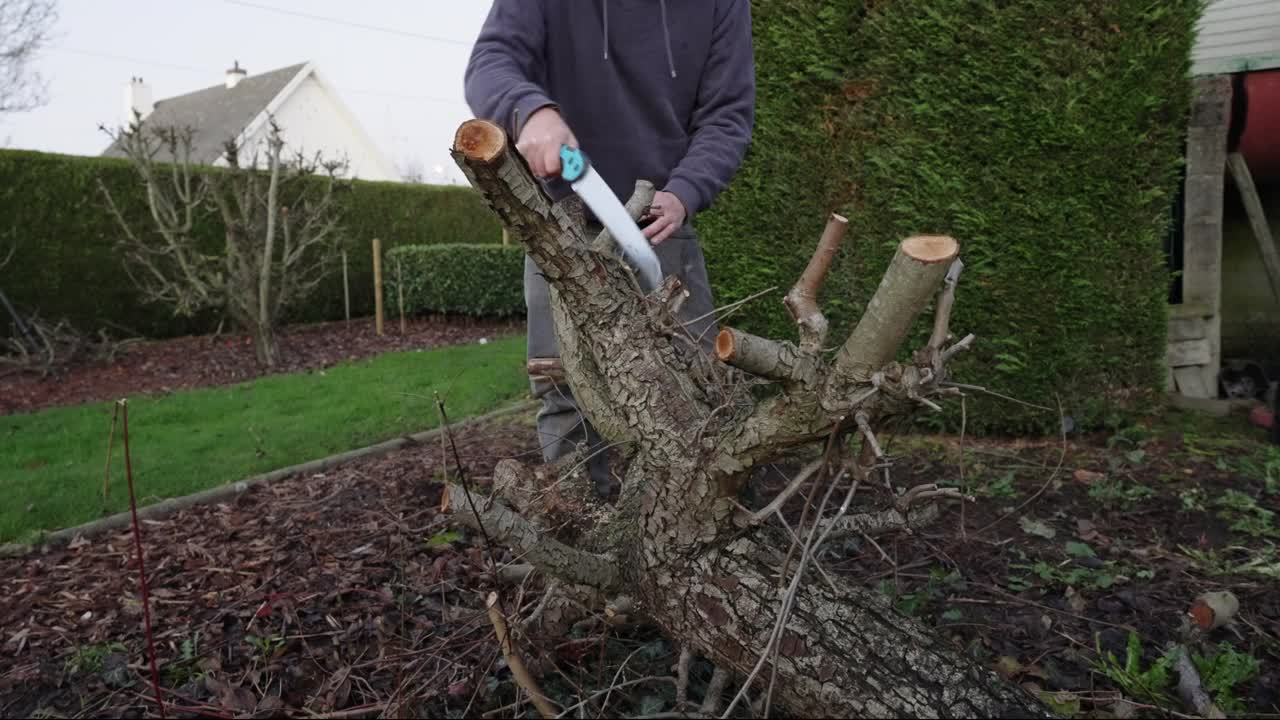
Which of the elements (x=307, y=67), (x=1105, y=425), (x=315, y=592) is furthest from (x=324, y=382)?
(x=307, y=67)

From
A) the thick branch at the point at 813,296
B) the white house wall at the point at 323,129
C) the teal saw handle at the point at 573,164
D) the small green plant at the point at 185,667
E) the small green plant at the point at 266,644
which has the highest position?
the white house wall at the point at 323,129

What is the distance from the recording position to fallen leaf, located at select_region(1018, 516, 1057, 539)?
2.75 metres

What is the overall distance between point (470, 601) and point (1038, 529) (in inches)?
78.9

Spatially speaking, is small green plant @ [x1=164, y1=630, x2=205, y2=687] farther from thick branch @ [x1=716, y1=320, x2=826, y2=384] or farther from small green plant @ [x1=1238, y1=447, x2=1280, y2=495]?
small green plant @ [x1=1238, y1=447, x2=1280, y2=495]

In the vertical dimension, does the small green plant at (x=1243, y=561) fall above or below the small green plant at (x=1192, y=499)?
below

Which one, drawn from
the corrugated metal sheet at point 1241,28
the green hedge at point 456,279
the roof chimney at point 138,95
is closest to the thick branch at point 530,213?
the corrugated metal sheet at point 1241,28

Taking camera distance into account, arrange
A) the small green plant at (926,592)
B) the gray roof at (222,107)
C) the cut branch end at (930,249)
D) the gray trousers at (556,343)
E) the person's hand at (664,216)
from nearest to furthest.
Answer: the cut branch end at (930,249) → the small green plant at (926,592) → the person's hand at (664,216) → the gray trousers at (556,343) → the gray roof at (222,107)

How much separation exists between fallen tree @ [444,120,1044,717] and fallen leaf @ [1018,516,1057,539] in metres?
1.16

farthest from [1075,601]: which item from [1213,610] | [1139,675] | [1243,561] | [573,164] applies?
[573,164]

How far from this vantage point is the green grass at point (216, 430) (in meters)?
3.91

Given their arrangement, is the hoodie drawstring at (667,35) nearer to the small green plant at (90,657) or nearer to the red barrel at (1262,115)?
the small green plant at (90,657)

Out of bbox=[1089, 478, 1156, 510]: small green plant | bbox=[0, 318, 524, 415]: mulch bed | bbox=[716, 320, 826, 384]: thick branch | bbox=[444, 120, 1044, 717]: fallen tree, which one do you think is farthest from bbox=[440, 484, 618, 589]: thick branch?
bbox=[0, 318, 524, 415]: mulch bed

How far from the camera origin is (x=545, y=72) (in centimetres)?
260

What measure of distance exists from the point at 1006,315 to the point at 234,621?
12.9 feet
